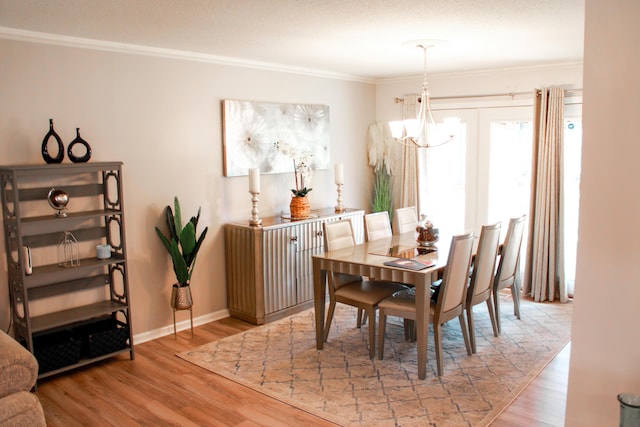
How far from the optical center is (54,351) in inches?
145

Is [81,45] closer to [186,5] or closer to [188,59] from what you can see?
[188,59]

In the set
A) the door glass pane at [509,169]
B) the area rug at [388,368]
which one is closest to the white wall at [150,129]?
the area rug at [388,368]

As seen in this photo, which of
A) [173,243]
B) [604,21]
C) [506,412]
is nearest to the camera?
[604,21]

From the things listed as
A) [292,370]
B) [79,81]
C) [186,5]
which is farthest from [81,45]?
[292,370]

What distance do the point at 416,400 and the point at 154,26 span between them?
2.94 metres

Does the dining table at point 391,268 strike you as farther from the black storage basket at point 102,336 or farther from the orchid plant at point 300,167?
the black storage basket at point 102,336

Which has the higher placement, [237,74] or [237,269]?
[237,74]

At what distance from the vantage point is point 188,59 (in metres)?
4.62

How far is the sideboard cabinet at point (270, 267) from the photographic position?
4.82 m

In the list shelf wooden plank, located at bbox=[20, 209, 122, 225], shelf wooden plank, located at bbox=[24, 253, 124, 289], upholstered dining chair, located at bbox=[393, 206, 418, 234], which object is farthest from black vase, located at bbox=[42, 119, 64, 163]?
upholstered dining chair, located at bbox=[393, 206, 418, 234]

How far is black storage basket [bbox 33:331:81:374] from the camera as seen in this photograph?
364cm

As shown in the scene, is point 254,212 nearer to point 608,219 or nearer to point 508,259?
point 508,259

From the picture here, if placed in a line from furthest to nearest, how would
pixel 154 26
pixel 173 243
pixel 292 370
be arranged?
1. pixel 173 243
2. pixel 292 370
3. pixel 154 26

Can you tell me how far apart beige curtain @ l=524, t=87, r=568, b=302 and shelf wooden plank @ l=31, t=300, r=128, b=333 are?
389cm
